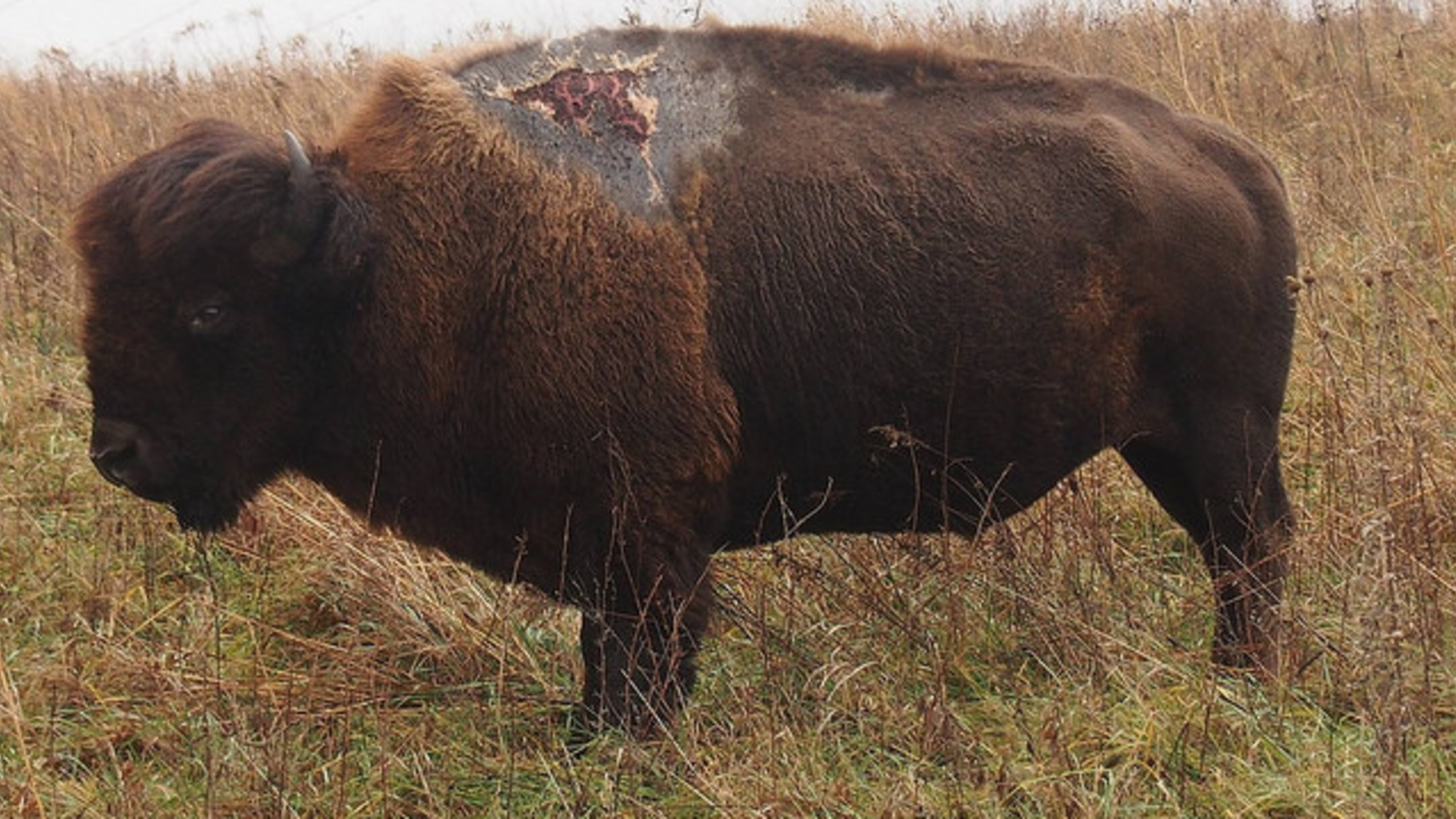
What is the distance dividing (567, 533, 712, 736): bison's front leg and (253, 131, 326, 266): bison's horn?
37.1 inches

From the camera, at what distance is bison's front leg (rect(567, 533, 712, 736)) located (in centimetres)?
358

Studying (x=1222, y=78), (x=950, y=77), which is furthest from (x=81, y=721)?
(x=1222, y=78)

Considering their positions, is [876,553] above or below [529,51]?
below

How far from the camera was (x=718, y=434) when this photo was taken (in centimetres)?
370

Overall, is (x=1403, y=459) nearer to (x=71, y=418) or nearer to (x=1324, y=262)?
(x=1324, y=262)

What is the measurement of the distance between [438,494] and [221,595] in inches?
56.9

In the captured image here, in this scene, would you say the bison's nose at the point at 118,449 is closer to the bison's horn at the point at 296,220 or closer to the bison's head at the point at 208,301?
the bison's head at the point at 208,301

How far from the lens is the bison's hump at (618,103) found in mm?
3729

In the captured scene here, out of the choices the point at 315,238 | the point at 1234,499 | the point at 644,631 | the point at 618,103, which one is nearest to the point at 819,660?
the point at 644,631

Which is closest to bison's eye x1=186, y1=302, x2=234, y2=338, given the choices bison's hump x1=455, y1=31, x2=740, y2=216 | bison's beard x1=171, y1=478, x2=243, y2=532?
bison's beard x1=171, y1=478, x2=243, y2=532

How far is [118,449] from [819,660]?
1.68 meters

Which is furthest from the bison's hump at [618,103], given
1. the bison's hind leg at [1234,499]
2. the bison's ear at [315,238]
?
the bison's hind leg at [1234,499]

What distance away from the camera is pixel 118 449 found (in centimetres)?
351

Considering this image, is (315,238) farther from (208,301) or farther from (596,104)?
(596,104)
